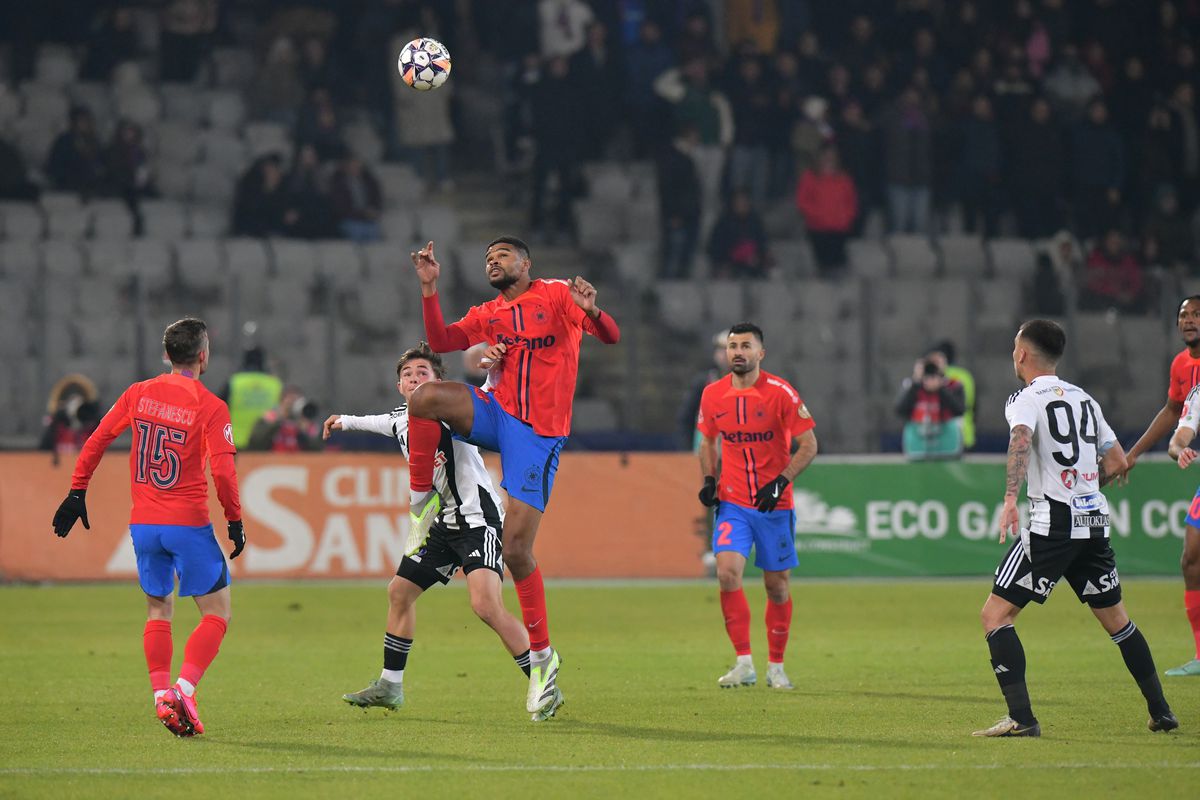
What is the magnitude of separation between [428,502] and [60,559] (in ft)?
30.1

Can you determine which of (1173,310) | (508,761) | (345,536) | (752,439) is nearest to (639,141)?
(1173,310)

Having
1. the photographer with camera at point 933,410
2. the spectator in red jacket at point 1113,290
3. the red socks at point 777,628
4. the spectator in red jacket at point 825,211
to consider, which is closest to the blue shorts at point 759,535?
the red socks at point 777,628

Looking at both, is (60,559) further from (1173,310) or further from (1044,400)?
(1173,310)

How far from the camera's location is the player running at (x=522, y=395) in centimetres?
867

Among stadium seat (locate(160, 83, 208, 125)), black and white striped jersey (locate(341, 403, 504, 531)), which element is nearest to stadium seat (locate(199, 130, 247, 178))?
stadium seat (locate(160, 83, 208, 125))

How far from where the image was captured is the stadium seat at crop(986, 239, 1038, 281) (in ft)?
77.4

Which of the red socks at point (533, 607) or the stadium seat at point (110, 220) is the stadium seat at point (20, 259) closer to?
the stadium seat at point (110, 220)

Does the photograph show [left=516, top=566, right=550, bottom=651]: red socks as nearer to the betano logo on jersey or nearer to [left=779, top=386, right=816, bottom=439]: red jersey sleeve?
the betano logo on jersey

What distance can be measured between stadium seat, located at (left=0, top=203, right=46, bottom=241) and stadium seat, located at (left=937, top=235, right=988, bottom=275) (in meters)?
12.4

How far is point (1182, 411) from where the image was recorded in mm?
10516

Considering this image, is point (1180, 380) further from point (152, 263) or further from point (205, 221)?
point (205, 221)

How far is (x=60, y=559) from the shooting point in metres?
17.2

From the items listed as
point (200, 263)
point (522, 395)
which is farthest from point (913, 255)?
point (522, 395)

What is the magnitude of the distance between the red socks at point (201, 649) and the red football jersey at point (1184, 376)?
5926 mm
